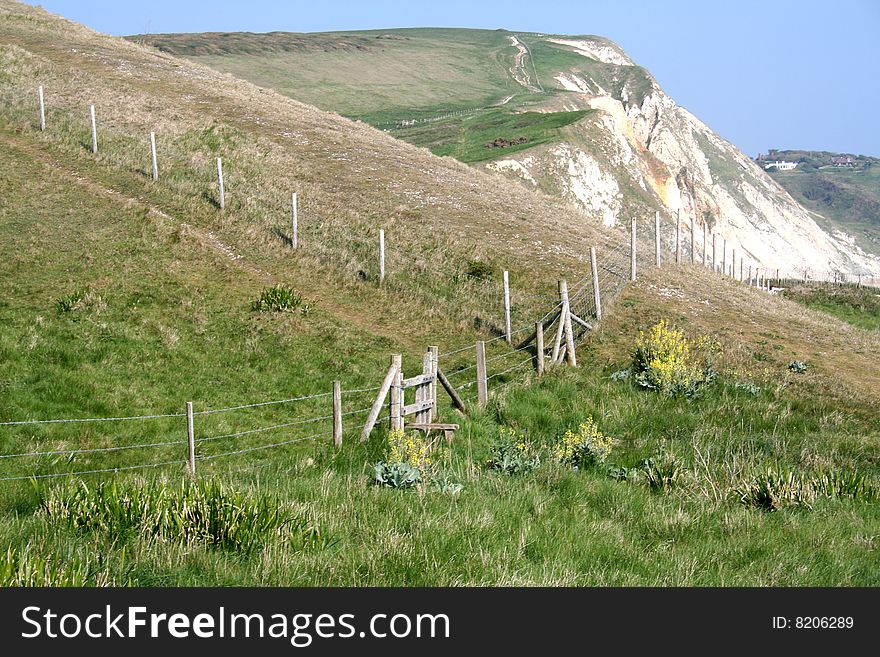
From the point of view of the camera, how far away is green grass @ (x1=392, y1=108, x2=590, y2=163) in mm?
85875

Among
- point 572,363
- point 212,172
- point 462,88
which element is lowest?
point 572,363

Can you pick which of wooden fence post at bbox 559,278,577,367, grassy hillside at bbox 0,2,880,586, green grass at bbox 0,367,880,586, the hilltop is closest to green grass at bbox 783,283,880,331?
grassy hillside at bbox 0,2,880,586

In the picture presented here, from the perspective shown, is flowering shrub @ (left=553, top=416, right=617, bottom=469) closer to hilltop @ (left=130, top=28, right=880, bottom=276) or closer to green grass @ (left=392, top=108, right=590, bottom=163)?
hilltop @ (left=130, top=28, right=880, bottom=276)

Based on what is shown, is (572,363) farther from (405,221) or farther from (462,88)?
(462,88)

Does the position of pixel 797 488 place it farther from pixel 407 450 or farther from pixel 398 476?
pixel 407 450

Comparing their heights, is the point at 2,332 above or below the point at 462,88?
below

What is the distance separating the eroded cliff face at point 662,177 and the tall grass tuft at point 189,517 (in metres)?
45.0

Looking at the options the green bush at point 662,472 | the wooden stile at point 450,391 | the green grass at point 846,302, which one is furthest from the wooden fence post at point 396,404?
the green grass at point 846,302

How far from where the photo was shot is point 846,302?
143ft

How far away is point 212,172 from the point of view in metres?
36.1

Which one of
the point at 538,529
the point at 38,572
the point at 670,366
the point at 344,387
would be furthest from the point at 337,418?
the point at 38,572

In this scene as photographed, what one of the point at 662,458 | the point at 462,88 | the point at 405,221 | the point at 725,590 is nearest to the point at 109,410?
the point at 662,458

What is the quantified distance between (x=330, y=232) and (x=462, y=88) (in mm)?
143044

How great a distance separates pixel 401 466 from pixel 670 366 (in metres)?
9.91
